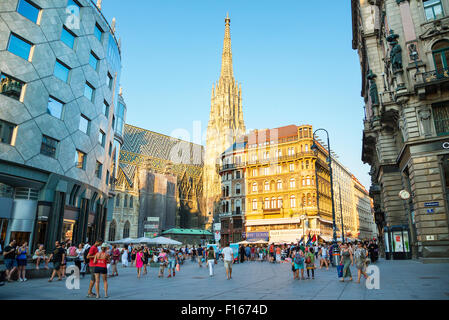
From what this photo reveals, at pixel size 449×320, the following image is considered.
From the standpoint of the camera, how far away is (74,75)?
2947 cm

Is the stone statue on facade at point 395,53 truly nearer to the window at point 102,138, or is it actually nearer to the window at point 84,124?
the window at point 84,124

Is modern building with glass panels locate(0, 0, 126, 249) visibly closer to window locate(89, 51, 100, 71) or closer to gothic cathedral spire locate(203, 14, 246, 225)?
window locate(89, 51, 100, 71)

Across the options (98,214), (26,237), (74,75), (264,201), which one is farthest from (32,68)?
(264,201)

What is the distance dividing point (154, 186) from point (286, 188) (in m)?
37.4

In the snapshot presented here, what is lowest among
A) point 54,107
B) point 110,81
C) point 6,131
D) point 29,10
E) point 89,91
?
point 6,131

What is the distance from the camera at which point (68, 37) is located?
1148 inches

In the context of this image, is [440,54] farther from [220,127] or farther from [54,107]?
[220,127]

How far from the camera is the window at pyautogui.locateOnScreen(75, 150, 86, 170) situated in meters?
30.5

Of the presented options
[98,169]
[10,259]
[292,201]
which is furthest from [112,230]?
[10,259]

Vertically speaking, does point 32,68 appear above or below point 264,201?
above

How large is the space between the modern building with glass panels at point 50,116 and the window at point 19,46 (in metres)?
0.07

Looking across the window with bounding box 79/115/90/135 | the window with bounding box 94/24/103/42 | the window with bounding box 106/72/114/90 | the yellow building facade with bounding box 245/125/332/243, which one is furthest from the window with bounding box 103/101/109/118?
the yellow building facade with bounding box 245/125/332/243
